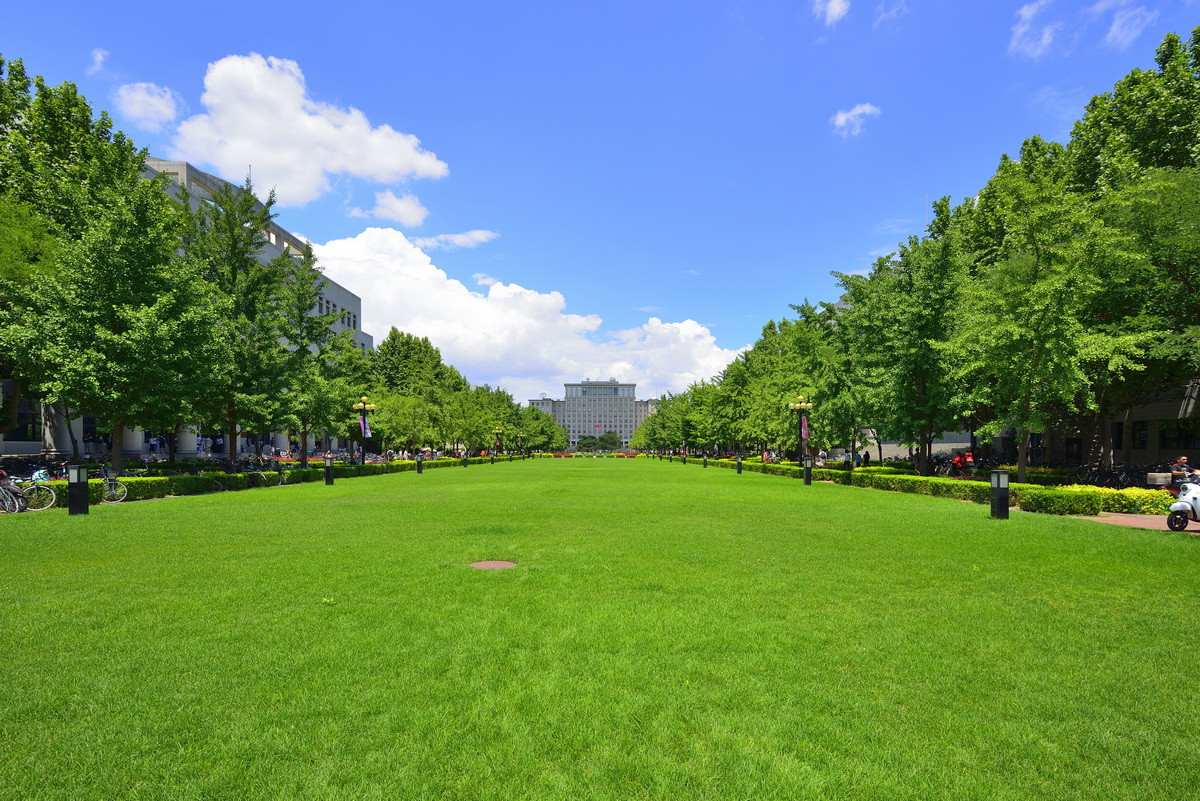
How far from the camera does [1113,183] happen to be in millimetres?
25438

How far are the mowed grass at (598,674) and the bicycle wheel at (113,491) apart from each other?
1145 cm

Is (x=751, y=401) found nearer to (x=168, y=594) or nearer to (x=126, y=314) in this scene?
(x=126, y=314)

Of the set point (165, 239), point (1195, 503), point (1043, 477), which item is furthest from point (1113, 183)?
point (165, 239)

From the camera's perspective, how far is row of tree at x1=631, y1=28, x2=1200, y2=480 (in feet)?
66.4

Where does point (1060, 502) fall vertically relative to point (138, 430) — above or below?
below

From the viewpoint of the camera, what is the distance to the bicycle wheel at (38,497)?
57.9ft

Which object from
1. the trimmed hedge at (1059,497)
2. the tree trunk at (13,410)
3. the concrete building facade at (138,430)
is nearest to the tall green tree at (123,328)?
the tree trunk at (13,410)

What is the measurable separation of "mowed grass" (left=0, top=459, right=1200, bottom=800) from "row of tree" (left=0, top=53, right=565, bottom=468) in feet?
Answer: 46.3

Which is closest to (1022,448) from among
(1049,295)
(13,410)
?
(1049,295)

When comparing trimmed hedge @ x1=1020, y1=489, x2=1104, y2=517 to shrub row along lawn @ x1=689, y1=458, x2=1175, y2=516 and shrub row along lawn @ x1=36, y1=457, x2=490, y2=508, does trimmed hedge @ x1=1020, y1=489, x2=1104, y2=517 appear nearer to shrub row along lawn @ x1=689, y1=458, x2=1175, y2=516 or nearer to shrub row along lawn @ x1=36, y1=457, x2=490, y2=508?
shrub row along lawn @ x1=689, y1=458, x2=1175, y2=516

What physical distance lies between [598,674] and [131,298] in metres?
25.7

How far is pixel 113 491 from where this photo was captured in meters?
20.2

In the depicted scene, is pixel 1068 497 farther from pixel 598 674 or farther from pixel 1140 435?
pixel 1140 435

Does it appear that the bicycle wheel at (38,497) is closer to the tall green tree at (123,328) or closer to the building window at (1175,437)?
the tall green tree at (123,328)
